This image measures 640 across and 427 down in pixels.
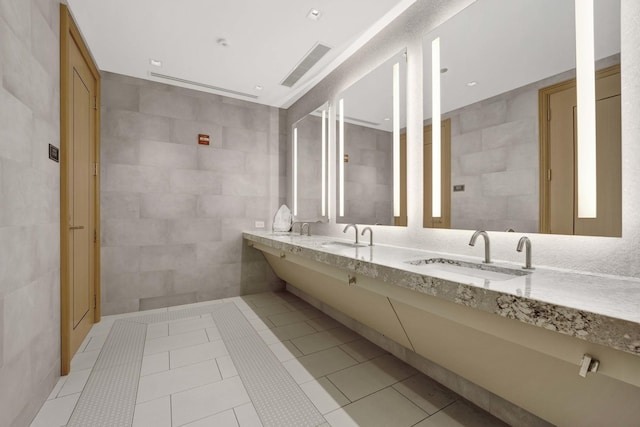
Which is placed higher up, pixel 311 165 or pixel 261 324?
pixel 311 165

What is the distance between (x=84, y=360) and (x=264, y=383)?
1467 millimetres

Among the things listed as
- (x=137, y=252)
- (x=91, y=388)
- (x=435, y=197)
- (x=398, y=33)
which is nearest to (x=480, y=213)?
(x=435, y=197)

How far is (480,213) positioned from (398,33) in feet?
5.06

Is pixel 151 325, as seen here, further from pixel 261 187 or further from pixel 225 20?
pixel 225 20

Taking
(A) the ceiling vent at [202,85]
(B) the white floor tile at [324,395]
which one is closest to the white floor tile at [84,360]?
(B) the white floor tile at [324,395]

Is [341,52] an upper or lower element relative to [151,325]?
upper

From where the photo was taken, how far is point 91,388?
1.75m

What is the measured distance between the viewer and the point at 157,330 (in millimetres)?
2648

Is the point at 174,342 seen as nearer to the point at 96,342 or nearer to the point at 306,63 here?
the point at 96,342

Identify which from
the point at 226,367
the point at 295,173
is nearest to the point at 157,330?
the point at 226,367

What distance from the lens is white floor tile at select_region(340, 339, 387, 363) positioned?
2.14m

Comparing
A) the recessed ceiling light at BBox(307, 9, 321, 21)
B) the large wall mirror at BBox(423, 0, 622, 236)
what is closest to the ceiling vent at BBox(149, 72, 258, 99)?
the recessed ceiling light at BBox(307, 9, 321, 21)

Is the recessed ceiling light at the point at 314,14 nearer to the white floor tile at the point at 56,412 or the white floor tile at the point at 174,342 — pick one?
the white floor tile at the point at 174,342

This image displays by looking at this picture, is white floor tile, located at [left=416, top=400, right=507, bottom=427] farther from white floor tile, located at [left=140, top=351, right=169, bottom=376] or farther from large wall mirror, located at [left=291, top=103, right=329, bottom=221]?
large wall mirror, located at [left=291, top=103, right=329, bottom=221]
